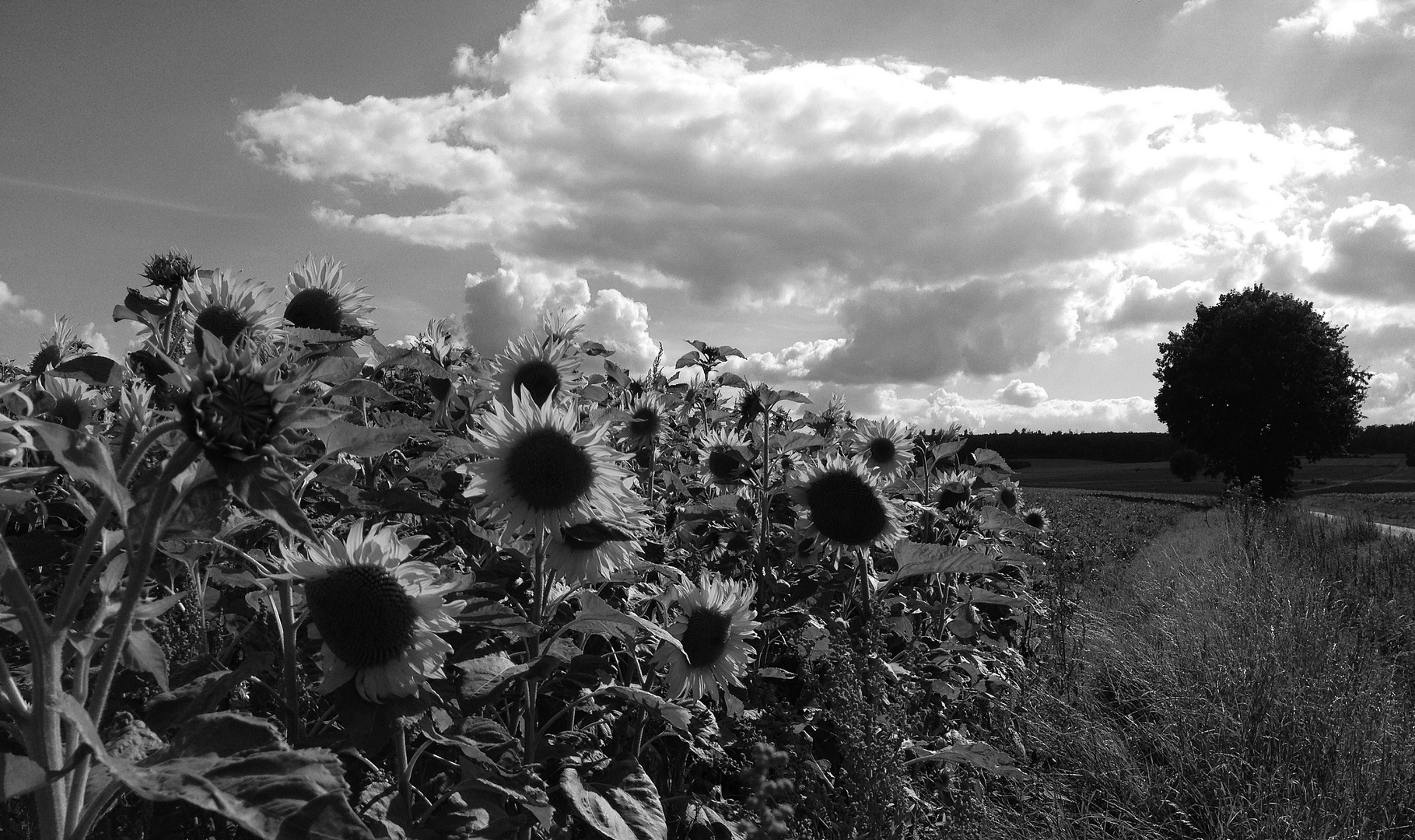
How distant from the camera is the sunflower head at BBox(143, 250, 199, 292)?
2365 millimetres

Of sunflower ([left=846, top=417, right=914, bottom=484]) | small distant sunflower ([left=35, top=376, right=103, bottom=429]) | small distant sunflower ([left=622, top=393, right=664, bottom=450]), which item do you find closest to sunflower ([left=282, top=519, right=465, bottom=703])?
small distant sunflower ([left=35, top=376, right=103, bottom=429])

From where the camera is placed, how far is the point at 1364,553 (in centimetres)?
1434

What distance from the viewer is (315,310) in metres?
2.43

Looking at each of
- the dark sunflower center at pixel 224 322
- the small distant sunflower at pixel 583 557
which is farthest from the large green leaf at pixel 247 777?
the dark sunflower center at pixel 224 322

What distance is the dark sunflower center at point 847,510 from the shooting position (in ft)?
10.7

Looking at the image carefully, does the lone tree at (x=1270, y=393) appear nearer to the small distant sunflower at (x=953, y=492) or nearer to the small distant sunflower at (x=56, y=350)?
the small distant sunflower at (x=953, y=492)

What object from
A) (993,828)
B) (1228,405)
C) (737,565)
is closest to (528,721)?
(737,565)

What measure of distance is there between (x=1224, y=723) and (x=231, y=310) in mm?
5400

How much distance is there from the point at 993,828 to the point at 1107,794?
108 centimetres

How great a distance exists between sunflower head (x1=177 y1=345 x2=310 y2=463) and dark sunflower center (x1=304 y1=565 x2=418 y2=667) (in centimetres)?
61

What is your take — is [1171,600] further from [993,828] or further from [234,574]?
[234,574]

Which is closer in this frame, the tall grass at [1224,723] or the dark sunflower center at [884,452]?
the tall grass at [1224,723]

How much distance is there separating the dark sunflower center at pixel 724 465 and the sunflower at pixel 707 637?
1.41 meters

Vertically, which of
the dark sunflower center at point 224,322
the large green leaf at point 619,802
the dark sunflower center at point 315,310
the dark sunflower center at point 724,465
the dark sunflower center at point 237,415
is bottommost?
the large green leaf at point 619,802
